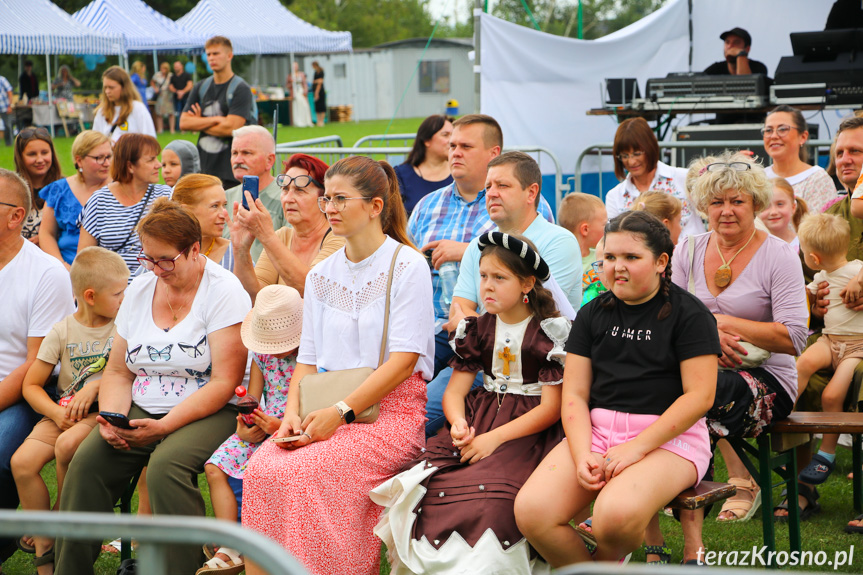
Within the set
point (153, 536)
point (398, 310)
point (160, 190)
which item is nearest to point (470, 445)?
point (398, 310)

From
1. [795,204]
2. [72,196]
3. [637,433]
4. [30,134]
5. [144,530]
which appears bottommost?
[637,433]

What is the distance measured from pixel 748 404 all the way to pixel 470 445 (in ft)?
3.60

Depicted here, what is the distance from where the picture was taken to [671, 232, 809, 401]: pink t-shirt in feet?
11.4

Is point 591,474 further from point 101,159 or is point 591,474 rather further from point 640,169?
point 101,159

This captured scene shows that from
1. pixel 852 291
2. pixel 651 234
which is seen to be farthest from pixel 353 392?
pixel 852 291

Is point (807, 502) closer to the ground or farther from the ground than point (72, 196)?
closer to the ground

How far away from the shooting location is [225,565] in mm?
3295

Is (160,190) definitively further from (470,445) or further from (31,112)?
(31,112)

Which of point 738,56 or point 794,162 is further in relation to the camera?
point 738,56

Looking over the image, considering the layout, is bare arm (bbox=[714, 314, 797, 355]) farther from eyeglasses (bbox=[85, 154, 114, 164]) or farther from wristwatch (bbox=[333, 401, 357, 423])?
eyeglasses (bbox=[85, 154, 114, 164])

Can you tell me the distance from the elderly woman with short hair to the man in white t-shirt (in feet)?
9.48

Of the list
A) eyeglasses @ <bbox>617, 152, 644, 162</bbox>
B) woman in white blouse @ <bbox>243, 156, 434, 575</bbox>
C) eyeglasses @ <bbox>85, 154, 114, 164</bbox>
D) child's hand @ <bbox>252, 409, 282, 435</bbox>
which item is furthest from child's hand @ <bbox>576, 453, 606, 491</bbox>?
eyeglasses @ <bbox>85, 154, 114, 164</bbox>

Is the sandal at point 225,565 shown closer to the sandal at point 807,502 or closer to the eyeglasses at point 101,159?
the sandal at point 807,502

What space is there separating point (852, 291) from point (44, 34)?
20097mm
